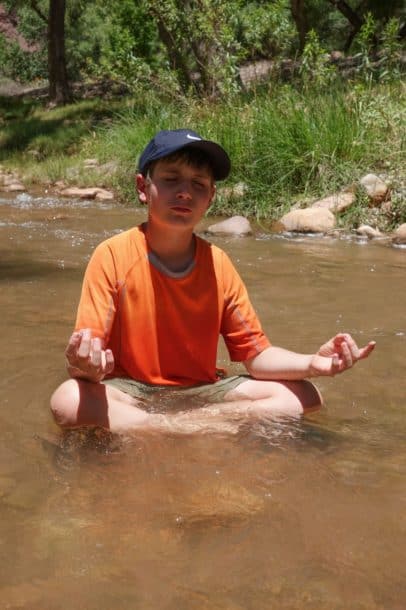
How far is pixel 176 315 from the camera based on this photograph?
8.88ft

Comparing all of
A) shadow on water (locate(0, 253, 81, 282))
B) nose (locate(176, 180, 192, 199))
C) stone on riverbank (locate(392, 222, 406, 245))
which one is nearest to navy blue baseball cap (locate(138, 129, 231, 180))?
nose (locate(176, 180, 192, 199))

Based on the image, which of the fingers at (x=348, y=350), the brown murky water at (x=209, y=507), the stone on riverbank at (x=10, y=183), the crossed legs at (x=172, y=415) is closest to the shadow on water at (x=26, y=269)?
the brown murky water at (x=209, y=507)

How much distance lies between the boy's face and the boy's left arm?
52 centimetres

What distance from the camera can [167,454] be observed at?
7.63ft

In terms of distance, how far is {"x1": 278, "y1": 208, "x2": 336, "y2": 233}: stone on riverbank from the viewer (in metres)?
7.10

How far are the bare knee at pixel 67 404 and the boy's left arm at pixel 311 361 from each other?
0.67 m

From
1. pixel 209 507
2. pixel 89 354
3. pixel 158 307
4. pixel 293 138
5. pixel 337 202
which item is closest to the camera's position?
pixel 209 507

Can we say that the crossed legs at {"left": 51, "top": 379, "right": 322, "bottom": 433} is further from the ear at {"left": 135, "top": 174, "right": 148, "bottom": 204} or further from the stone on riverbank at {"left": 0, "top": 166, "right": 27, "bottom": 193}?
the stone on riverbank at {"left": 0, "top": 166, "right": 27, "bottom": 193}

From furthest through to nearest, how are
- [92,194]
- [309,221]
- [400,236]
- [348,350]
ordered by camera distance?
[92,194], [309,221], [400,236], [348,350]

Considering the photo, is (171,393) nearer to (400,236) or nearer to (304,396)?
(304,396)

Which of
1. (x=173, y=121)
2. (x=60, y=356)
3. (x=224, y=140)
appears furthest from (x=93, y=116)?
(x=60, y=356)

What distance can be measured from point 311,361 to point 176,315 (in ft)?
1.49

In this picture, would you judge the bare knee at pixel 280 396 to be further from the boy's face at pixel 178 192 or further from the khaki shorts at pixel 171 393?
the boy's face at pixel 178 192

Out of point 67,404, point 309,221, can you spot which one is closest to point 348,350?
point 67,404
